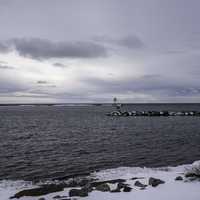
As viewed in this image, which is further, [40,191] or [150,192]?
[40,191]

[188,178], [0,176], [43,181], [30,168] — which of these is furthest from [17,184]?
[188,178]

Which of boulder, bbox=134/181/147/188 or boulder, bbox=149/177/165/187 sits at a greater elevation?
boulder, bbox=149/177/165/187

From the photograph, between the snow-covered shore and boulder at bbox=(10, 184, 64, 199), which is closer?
the snow-covered shore

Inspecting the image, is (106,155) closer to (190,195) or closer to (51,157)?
(51,157)

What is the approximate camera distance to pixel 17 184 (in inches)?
653

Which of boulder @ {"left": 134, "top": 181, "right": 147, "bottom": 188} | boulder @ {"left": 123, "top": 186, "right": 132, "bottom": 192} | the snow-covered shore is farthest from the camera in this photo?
boulder @ {"left": 134, "top": 181, "right": 147, "bottom": 188}

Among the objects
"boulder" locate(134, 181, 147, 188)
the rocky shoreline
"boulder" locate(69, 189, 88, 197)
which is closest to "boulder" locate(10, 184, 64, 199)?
the rocky shoreline

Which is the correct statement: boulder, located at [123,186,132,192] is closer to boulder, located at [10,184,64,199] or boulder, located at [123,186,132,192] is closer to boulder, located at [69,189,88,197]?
boulder, located at [69,189,88,197]

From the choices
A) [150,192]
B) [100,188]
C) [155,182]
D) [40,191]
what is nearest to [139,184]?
[155,182]

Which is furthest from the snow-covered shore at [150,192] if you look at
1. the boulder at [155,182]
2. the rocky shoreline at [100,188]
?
the boulder at [155,182]

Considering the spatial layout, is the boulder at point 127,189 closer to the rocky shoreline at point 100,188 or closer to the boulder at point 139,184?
the rocky shoreline at point 100,188

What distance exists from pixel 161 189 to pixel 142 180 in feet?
7.10

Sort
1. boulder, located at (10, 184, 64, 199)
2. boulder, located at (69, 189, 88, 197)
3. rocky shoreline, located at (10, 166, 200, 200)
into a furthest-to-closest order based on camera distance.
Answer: boulder, located at (10, 184, 64, 199) → rocky shoreline, located at (10, 166, 200, 200) → boulder, located at (69, 189, 88, 197)

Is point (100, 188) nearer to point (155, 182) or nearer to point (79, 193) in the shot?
Result: point (79, 193)
